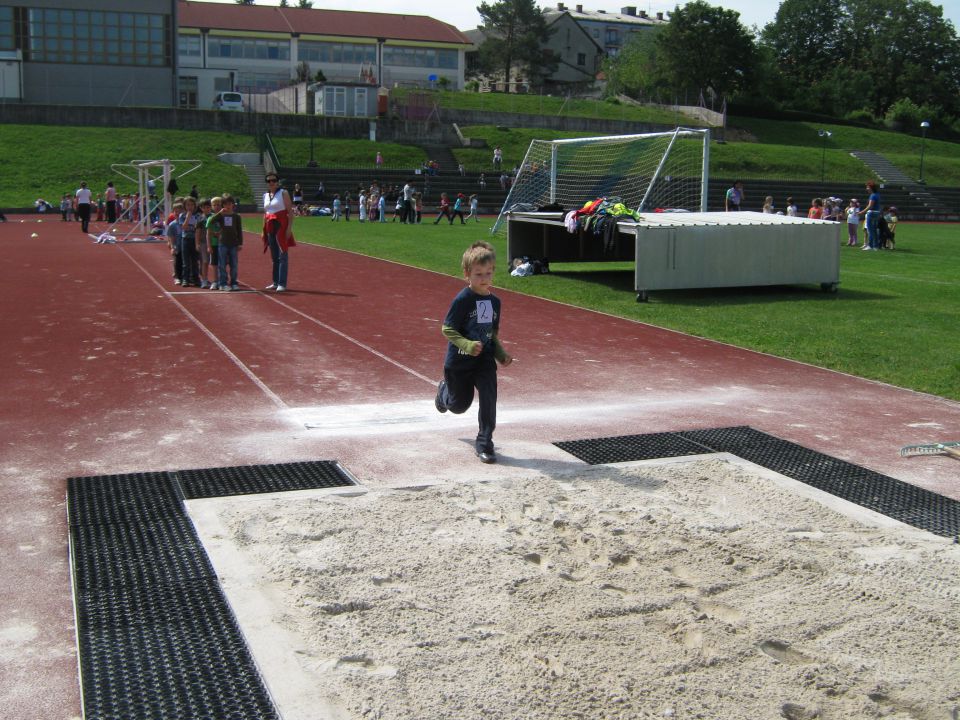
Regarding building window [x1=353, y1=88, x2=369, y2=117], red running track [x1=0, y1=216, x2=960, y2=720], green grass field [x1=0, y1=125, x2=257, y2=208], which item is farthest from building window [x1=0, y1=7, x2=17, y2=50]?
red running track [x1=0, y1=216, x2=960, y2=720]

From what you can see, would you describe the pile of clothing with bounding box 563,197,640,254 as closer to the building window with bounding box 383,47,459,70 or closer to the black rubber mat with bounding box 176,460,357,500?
the black rubber mat with bounding box 176,460,357,500

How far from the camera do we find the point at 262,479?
7.03 meters

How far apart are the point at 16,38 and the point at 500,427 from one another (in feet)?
212

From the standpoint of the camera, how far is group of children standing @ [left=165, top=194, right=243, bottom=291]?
17.5 meters

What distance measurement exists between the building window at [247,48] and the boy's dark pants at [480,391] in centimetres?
8558

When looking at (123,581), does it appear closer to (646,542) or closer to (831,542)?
(646,542)

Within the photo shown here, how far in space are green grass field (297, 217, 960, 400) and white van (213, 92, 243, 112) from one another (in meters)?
44.2

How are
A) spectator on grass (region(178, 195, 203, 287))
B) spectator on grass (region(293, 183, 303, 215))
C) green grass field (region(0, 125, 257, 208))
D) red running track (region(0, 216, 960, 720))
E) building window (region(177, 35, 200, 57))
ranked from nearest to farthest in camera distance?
1. red running track (region(0, 216, 960, 720))
2. spectator on grass (region(178, 195, 203, 287))
3. spectator on grass (region(293, 183, 303, 215))
4. green grass field (region(0, 125, 257, 208))
5. building window (region(177, 35, 200, 57))

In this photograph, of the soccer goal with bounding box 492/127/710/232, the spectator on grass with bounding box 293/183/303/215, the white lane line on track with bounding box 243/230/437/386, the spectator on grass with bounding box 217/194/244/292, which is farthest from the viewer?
the spectator on grass with bounding box 293/183/303/215

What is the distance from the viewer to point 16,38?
63344 mm

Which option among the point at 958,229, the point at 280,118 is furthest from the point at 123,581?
the point at 280,118

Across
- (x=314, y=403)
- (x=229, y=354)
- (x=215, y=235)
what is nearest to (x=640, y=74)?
(x=215, y=235)

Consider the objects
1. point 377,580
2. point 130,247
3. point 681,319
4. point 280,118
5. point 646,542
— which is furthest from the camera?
point 280,118

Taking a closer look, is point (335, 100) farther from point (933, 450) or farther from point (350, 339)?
point (933, 450)
